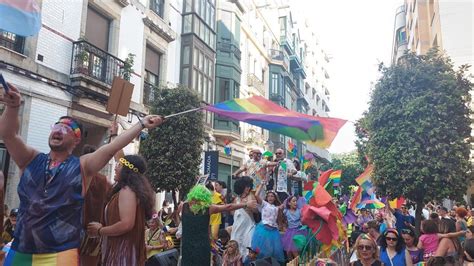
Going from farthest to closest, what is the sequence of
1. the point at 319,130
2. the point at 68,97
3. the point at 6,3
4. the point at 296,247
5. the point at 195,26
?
1. the point at 195,26
2. the point at 68,97
3. the point at 296,247
4. the point at 319,130
5. the point at 6,3

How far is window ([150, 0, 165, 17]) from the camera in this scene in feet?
55.8

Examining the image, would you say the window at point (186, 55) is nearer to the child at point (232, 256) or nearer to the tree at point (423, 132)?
the tree at point (423, 132)

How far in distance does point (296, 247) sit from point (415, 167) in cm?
387

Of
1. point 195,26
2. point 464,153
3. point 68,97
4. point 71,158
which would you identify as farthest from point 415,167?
point 195,26

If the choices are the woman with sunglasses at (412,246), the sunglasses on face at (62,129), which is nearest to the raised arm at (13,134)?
the sunglasses on face at (62,129)

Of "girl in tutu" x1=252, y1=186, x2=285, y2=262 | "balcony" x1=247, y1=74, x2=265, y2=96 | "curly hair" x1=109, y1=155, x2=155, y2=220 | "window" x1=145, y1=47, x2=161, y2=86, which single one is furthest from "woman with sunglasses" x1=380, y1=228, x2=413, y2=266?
"balcony" x1=247, y1=74, x2=265, y2=96

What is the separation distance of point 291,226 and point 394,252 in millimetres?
2349

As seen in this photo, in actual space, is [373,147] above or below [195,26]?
below

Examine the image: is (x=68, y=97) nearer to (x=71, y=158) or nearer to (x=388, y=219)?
(x=388, y=219)

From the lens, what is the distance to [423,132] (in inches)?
363

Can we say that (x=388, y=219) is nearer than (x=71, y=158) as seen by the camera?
No

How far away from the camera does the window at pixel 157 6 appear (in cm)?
1702

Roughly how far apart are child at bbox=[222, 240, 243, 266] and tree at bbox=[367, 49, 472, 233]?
189 inches

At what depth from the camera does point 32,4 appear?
3.11 m
